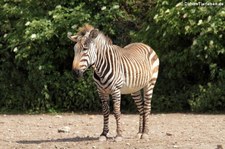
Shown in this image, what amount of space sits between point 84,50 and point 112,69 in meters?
0.61

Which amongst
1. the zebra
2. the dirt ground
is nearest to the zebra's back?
the zebra

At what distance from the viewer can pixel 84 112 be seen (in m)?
16.4

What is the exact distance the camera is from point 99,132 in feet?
39.7

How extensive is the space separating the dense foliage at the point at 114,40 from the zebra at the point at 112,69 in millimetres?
3886

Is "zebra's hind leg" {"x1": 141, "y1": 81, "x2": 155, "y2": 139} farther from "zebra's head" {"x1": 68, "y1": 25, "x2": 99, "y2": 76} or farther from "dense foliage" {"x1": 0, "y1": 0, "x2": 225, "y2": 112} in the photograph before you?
"dense foliage" {"x1": 0, "y1": 0, "x2": 225, "y2": 112}

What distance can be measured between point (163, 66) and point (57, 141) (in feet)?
19.6

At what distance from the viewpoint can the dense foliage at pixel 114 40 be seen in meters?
14.9

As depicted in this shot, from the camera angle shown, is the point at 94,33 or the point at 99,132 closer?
the point at 94,33

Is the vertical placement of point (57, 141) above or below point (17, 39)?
below

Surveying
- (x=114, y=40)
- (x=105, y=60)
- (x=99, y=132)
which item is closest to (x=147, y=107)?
(x=105, y=60)

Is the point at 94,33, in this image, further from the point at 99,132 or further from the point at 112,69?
the point at 99,132

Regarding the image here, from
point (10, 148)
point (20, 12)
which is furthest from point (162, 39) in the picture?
point (10, 148)

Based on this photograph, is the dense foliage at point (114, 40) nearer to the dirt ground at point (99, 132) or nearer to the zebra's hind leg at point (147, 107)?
the dirt ground at point (99, 132)

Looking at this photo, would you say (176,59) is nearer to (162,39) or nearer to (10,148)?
(162,39)
